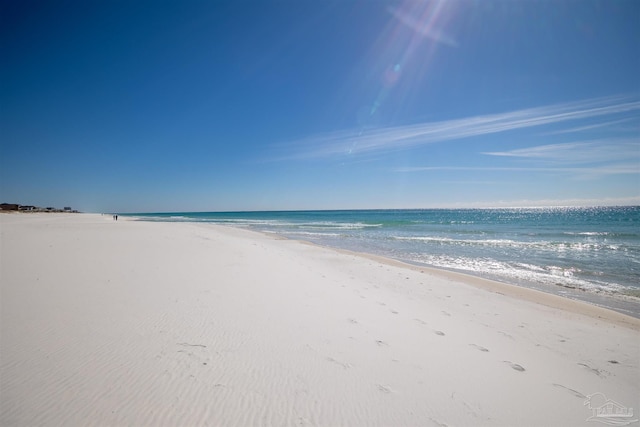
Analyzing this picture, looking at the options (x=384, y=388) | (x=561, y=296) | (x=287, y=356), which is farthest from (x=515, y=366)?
(x=561, y=296)

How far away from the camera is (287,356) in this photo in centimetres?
350

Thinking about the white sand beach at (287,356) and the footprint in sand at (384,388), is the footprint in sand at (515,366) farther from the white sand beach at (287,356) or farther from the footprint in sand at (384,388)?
the footprint in sand at (384,388)

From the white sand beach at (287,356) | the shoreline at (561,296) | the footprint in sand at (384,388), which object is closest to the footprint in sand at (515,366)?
the white sand beach at (287,356)

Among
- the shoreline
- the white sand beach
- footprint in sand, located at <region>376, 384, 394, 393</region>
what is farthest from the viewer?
the shoreline

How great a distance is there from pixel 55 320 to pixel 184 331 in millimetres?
2055

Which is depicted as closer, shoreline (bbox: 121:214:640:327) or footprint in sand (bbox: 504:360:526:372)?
footprint in sand (bbox: 504:360:526:372)

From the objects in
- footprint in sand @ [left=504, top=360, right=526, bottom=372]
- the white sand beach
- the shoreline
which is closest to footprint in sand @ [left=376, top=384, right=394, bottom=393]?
the white sand beach

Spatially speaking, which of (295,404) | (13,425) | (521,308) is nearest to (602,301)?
(521,308)

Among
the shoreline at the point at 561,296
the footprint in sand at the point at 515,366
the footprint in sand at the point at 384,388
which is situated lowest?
the shoreline at the point at 561,296

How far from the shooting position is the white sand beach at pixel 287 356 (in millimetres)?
2594

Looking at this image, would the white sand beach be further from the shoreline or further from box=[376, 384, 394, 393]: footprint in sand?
the shoreline

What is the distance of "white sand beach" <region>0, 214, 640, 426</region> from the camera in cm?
259

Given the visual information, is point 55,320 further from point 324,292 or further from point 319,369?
point 324,292

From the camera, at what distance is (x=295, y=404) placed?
268 centimetres
